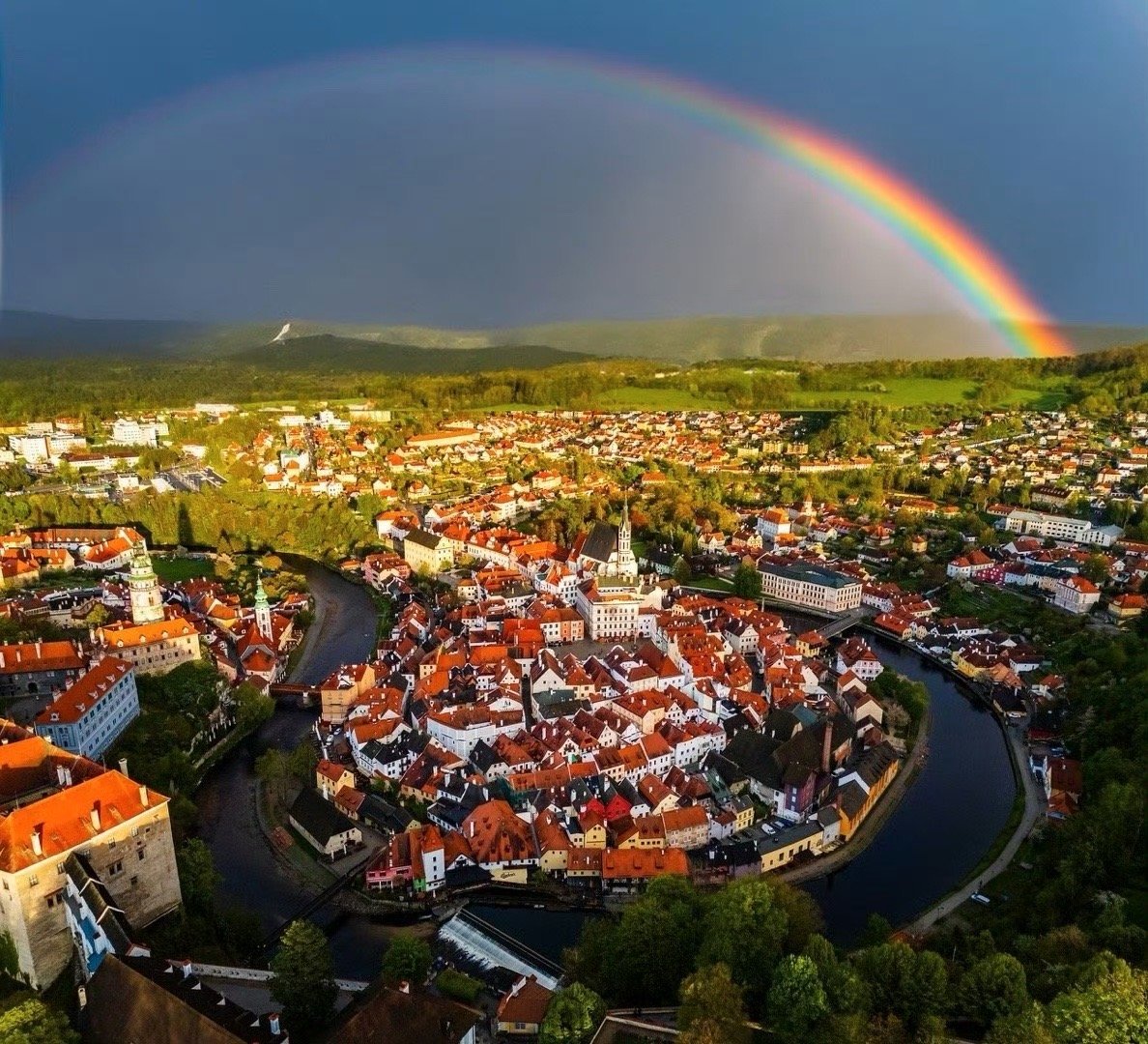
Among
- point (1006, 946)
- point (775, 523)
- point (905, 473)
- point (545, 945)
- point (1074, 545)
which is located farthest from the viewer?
point (905, 473)

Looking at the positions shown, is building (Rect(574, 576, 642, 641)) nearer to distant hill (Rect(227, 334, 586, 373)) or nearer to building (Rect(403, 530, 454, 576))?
building (Rect(403, 530, 454, 576))

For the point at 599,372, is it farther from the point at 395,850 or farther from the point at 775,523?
the point at 395,850

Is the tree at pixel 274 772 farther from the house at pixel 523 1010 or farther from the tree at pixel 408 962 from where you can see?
A: the house at pixel 523 1010

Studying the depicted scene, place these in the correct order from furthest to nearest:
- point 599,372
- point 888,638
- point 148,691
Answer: point 599,372, point 888,638, point 148,691

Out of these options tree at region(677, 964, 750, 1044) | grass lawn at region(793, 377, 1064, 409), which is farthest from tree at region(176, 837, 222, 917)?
grass lawn at region(793, 377, 1064, 409)

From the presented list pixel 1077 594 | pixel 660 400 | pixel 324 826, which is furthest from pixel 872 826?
pixel 660 400

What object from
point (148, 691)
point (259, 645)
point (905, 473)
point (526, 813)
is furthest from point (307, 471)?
point (526, 813)
